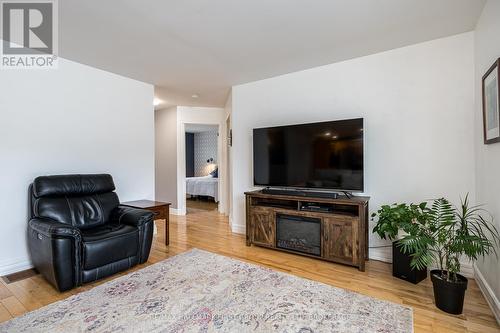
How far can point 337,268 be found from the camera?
2660 millimetres

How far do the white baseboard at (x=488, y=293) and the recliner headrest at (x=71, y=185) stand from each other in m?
3.96

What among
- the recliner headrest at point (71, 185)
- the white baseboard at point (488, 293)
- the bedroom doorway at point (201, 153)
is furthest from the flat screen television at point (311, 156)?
the bedroom doorway at point (201, 153)

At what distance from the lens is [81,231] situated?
2523mm

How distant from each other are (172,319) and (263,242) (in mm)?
1652

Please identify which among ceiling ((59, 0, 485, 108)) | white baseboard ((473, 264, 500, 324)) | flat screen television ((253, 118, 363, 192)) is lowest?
white baseboard ((473, 264, 500, 324))

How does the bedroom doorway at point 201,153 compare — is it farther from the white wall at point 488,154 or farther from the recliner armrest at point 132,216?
the white wall at point 488,154

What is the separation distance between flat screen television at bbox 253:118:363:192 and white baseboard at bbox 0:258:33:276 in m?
2.84

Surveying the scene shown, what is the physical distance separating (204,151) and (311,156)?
677 centimetres

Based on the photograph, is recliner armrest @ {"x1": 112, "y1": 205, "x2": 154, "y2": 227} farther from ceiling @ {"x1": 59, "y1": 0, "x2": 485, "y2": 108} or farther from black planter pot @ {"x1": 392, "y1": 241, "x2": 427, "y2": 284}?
black planter pot @ {"x1": 392, "y1": 241, "x2": 427, "y2": 284}

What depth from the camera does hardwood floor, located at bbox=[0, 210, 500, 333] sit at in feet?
5.84

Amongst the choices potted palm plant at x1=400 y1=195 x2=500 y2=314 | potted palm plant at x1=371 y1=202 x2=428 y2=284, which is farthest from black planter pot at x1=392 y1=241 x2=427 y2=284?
potted palm plant at x1=400 y1=195 x2=500 y2=314

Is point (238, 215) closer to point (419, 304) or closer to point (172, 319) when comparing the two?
point (172, 319)

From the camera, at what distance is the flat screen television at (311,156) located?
2764 mm

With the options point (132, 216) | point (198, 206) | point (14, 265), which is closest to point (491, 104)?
point (132, 216)
